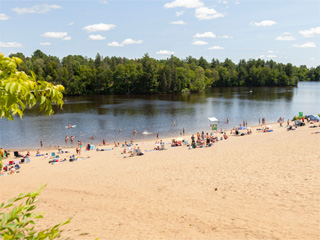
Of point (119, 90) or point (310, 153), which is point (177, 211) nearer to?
point (310, 153)

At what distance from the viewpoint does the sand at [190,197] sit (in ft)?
29.6

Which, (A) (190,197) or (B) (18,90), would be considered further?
(A) (190,197)

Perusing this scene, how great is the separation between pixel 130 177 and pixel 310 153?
12.6 meters

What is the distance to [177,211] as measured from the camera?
34.7 ft

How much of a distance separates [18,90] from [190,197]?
1079cm

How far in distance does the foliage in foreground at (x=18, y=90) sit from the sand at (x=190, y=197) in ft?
23.4

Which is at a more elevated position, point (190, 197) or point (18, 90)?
point (18, 90)

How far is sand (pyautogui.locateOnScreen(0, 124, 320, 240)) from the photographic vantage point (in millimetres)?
9016

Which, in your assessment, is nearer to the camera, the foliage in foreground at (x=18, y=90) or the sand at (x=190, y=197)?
the foliage in foreground at (x=18, y=90)

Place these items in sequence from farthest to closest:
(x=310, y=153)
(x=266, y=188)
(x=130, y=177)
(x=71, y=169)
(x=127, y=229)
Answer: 1. (x=71, y=169)
2. (x=310, y=153)
3. (x=130, y=177)
4. (x=266, y=188)
5. (x=127, y=229)

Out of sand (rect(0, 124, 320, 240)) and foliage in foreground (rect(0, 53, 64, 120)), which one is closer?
foliage in foreground (rect(0, 53, 64, 120))

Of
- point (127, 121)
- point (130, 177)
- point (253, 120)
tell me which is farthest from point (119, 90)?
point (130, 177)

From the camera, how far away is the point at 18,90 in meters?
2.43

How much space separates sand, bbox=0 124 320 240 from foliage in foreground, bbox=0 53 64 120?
23.4 ft
